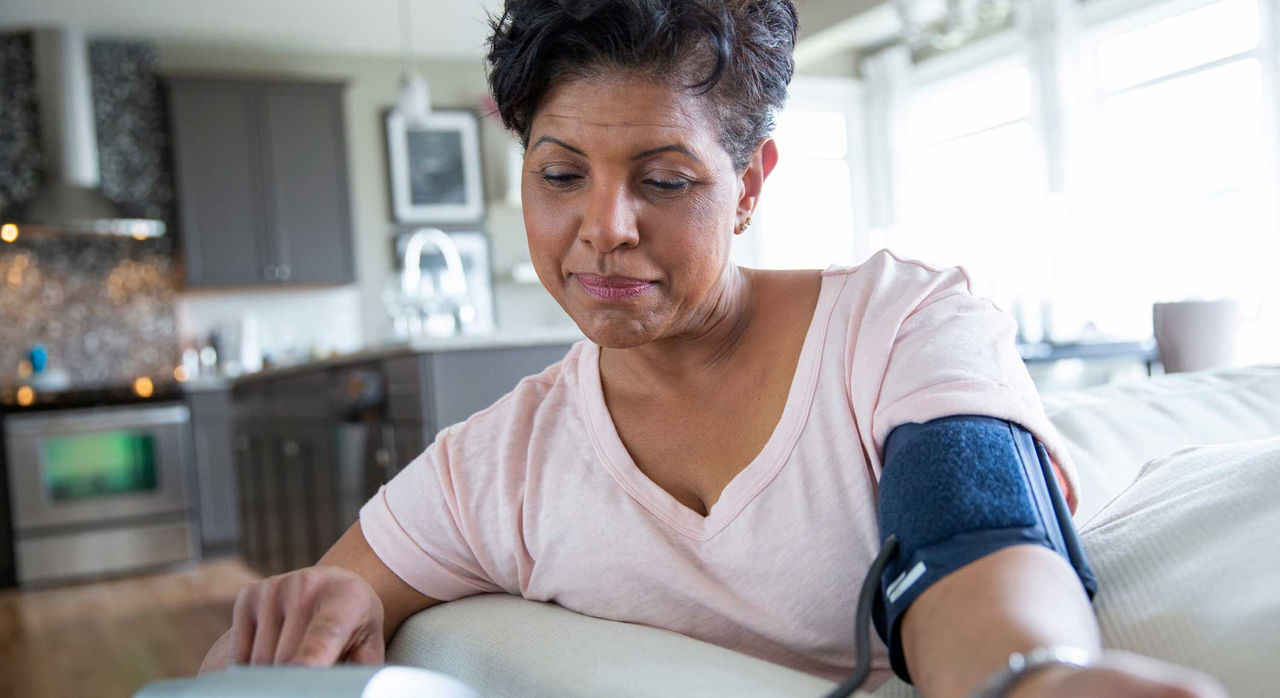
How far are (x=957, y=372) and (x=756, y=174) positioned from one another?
327 mm

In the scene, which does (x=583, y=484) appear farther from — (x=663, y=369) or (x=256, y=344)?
(x=256, y=344)

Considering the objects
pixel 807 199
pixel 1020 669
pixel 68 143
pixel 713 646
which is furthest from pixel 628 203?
pixel 807 199

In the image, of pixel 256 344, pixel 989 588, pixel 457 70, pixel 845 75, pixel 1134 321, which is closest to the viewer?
pixel 989 588

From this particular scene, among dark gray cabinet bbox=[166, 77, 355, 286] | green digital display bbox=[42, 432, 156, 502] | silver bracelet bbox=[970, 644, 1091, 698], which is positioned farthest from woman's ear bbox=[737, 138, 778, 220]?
dark gray cabinet bbox=[166, 77, 355, 286]

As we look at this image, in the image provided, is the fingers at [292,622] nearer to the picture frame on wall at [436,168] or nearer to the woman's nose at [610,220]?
the woman's nose at [610,220]

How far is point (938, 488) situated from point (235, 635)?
1.77 feet

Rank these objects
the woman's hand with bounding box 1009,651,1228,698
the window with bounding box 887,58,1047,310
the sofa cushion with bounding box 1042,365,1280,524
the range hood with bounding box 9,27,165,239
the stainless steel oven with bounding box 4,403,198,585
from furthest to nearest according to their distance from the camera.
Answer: the window with bounding box 887,58,1047,310 → the range hood with bounding box 9,27,165,239 → the stainless steel oven with bounding box 4,403,198,585 → the sofa cushion with bounding box 1042,365,1280,524 → the woman's hand with bounding box 1009,651,1228,698

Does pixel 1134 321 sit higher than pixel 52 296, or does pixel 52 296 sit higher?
pixel 52 296

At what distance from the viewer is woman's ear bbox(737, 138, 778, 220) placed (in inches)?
37.4

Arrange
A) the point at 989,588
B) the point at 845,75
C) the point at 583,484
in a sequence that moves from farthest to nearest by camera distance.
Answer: the point at 845,75 → the point at 583,484 → the point at 989,588

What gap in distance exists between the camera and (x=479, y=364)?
2312 millimetres

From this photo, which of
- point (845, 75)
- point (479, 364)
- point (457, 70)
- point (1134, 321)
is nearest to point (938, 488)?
point (479, 364)

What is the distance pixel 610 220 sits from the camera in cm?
82

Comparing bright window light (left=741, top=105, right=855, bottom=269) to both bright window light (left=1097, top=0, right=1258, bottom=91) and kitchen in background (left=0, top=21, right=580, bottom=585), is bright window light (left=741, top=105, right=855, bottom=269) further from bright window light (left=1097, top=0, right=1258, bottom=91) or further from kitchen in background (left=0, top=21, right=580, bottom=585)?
bright window light (left=1097, top=0, right=1258, bottom=91)
